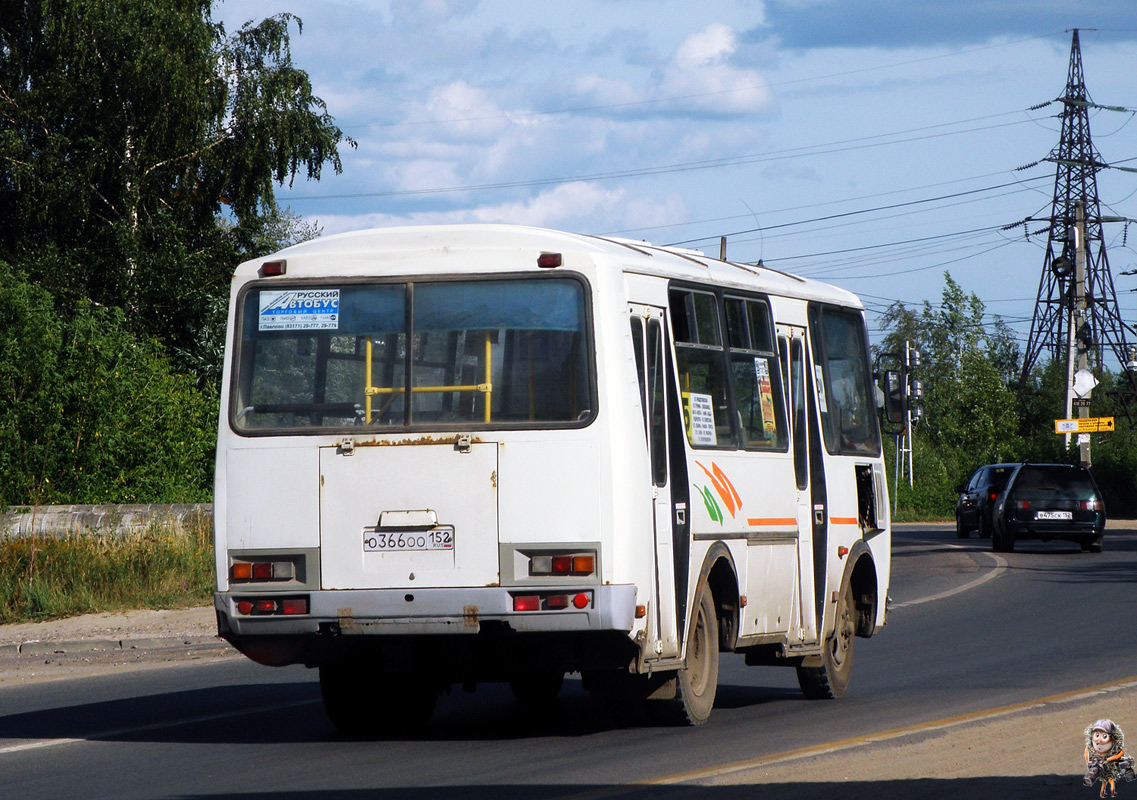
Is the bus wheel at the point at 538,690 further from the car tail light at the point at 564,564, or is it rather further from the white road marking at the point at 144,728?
the car tail light at the point at 564,564

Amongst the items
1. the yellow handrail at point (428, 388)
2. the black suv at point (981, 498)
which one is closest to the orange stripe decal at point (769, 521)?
the yellow handrail at point (428, 388)

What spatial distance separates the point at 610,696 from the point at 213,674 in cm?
573

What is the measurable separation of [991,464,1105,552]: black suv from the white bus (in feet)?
82.1

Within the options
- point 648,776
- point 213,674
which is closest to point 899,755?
point 648,776

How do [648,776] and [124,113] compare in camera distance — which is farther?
[124,113]

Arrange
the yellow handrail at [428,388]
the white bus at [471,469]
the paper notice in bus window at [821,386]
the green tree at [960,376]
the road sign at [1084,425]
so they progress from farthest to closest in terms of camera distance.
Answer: the green tree at [960,376], the road sign at [1084,425], the paper notice in bus window at [821,386], the yellow handrail at [428,388], the white bus at [471,469]

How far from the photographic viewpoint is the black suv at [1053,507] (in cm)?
3409

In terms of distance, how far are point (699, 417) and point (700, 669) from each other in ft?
5.12

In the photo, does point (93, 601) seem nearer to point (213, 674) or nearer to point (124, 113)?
point (213, 674)

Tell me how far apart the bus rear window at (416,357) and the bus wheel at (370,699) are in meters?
1.71

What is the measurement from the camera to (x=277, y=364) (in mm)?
9984

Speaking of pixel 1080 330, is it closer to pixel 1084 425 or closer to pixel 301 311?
pixel 1084 425

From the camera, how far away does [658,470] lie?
32.3 ft

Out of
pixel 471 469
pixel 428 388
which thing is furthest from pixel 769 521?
pixel 428 388
